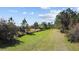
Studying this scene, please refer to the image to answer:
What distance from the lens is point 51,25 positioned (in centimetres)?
681

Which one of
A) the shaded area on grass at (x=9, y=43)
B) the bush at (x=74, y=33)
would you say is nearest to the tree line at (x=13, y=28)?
the shaded area on grass at (x=9, y=43)

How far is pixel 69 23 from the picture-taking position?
269 inches

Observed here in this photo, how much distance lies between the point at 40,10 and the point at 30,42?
1.17 ft

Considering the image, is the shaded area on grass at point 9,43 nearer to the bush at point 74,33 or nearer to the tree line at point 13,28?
the tree line at point 13,28

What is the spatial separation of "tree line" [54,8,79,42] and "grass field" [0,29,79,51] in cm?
6

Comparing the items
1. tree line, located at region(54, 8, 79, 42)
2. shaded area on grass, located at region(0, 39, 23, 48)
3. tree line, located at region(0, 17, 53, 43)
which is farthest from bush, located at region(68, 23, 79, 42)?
shaded area on grass, located at region(0, 39, 23, 48)

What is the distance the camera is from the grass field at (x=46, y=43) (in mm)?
6777

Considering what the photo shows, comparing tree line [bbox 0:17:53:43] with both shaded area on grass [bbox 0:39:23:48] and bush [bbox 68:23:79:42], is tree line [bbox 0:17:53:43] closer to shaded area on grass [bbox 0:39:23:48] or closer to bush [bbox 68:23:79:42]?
shaded area on grass [bbox 0:39:23:48]

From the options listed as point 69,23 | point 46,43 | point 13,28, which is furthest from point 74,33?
point 13,28

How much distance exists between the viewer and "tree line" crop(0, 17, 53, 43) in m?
6.79

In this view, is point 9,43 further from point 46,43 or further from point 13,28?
point 46,43

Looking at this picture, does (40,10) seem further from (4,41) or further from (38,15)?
(4,41)
